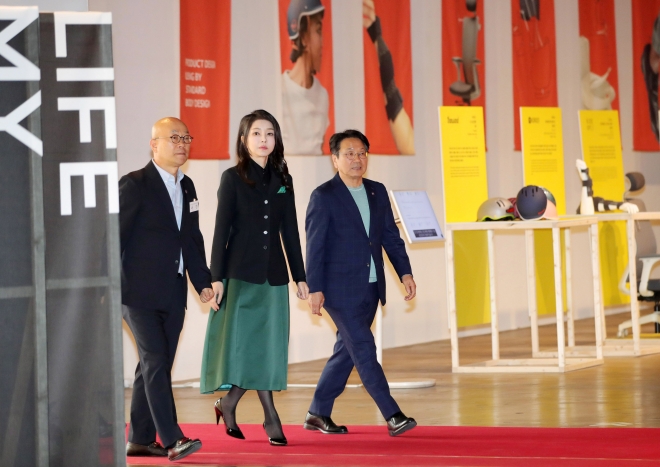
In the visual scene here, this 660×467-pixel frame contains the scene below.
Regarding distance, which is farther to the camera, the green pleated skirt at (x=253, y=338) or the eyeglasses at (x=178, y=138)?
→ the green pleated skirt at (x=253, y=338)

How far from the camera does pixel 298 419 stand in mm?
6785

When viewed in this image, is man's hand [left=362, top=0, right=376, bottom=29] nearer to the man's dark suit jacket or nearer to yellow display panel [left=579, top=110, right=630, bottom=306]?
yellow display panel [left=579, top=110, right=630, bottom=306]

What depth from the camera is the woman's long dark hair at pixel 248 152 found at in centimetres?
566

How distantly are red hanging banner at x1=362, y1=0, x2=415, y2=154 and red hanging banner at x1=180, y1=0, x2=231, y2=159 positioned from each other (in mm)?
1888

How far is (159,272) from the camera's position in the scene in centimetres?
524

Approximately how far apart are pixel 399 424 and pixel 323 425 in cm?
50

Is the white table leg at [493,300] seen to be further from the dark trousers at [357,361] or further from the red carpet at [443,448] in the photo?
the dark trousers at [357,361]

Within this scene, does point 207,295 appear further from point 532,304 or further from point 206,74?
point 532,304

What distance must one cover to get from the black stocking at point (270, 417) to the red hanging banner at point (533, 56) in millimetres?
7419

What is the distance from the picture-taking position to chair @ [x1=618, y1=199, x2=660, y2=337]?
1016 centimetres

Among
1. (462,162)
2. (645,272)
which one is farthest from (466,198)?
(645,272)

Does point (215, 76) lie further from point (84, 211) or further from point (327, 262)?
point (84, 211)

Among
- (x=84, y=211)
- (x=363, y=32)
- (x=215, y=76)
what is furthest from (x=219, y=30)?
(x=84, y=211)

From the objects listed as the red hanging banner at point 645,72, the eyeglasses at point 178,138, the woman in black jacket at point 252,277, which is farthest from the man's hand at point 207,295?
the red hanging banner at point 645,72
